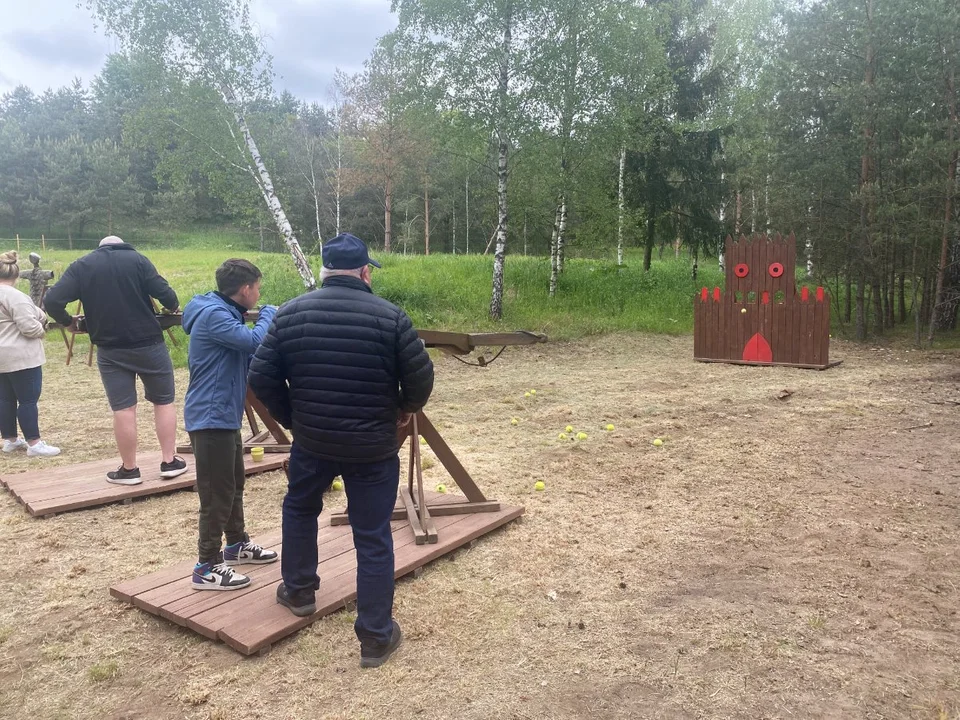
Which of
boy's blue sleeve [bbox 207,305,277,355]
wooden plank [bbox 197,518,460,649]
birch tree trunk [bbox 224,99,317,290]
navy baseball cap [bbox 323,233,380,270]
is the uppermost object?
birch tree trunk [bbox 224,99,317,290]

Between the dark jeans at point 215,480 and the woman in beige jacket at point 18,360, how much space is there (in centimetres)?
336

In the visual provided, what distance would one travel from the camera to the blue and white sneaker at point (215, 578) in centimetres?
336

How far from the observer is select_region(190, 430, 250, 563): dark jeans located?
328cm

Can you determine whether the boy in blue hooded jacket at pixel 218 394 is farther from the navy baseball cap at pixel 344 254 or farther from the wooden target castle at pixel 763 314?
the wooden target castle at pixel 763 314

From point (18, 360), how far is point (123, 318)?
185cm

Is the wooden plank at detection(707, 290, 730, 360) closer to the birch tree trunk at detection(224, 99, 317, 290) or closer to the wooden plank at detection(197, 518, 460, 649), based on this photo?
the birch tree trunk at detection(224, 99, 317, 290)

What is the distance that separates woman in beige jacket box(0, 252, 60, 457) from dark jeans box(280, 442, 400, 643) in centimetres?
408

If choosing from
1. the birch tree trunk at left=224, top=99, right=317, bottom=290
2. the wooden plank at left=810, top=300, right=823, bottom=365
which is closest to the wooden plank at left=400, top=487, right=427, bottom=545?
the wooden plank at left=810, top=300, right=823, bottom=365

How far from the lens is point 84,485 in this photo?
5098 millimetres

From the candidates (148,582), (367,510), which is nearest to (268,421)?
(148,582)

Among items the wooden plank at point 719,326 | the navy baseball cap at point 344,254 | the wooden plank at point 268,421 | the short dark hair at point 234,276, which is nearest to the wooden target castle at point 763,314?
the wooden plank at point 719,326

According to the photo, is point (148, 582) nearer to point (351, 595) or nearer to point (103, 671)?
point (103, 671)

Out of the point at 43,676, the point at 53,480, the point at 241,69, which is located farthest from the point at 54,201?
the point at 43,676

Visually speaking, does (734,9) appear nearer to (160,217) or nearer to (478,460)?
(478,460)
